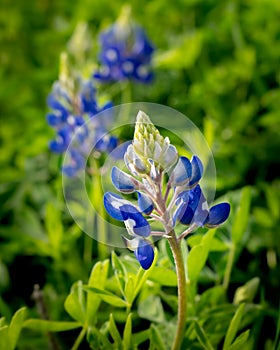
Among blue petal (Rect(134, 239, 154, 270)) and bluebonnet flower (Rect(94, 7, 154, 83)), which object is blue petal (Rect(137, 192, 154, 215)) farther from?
bluebonnet flower (Rect(94, 7, 154, 83))

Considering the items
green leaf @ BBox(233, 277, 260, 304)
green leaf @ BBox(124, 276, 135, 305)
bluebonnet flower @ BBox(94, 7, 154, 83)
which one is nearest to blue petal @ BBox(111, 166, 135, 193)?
green leaf @ BBox(124, 276, 135, 305)

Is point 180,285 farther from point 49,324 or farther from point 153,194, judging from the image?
point 49,324

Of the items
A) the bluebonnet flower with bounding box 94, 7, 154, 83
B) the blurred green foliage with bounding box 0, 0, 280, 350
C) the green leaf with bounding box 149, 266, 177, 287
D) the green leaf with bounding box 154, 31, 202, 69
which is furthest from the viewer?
the green leaf with bounding box 154, 31, 202, 69

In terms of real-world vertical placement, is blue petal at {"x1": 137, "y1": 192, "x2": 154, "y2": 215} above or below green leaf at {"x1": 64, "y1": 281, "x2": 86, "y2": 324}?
above

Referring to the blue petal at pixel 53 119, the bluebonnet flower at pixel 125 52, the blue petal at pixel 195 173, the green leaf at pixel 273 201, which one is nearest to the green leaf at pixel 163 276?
the blue petal at pixel 195 173

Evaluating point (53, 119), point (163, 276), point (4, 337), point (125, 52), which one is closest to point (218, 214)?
point (163, 276)

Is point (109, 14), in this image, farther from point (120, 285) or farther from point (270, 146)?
point (120, 285)

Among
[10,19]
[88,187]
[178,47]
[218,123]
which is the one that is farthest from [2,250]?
[10,19]
